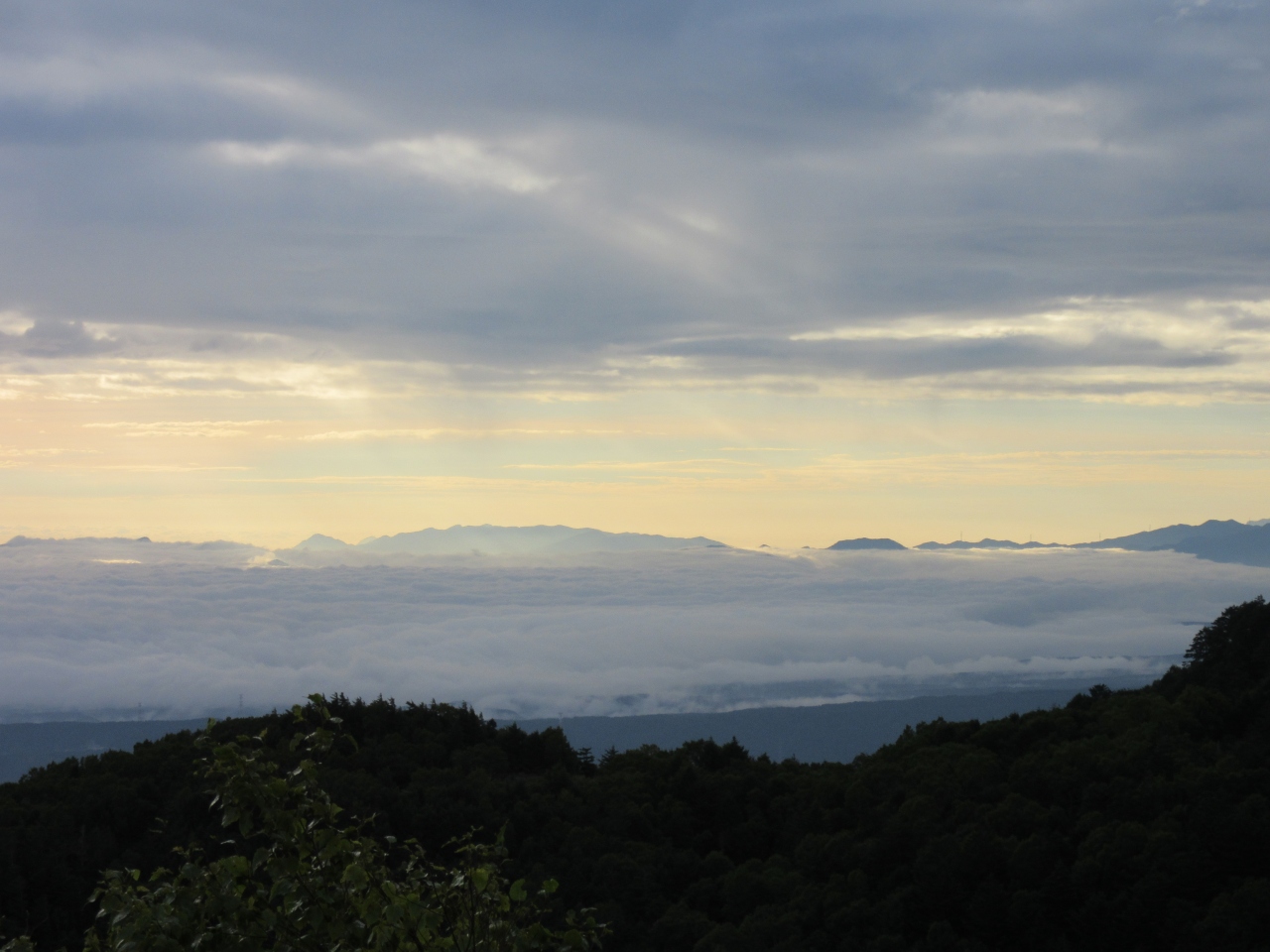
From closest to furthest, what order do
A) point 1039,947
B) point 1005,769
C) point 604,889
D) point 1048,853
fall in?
point 1039,947 < point 1048,853 < point 604,889 < point 1005,769

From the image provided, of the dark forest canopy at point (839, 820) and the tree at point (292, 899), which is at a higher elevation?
the tree at point (292, 899)

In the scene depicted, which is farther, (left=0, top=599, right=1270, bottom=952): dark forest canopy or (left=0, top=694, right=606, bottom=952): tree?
(left=0, top=599, right=1270, bottom=952): dark forest canopy

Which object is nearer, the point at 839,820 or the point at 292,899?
the point at 292,899

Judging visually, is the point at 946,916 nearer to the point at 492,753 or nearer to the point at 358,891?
the point at 492,753

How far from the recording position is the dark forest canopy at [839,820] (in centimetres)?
3192

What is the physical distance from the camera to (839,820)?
41.3 m

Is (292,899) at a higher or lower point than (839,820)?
higher

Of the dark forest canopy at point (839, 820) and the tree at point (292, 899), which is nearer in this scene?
the tree at point (292, 899)

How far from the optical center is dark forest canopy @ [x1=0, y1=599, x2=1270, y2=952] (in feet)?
105

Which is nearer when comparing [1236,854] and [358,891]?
[358,891]

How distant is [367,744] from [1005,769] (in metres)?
25.0

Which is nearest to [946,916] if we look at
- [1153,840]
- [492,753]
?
[1153,840]

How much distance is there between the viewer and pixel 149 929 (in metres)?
10.2

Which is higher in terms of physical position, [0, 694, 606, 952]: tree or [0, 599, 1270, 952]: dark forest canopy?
[0, 694, 606, 952]: tree
